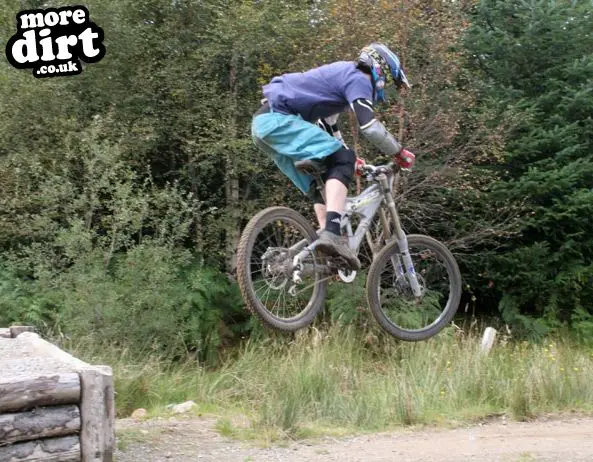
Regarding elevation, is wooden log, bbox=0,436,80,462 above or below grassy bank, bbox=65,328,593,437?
above

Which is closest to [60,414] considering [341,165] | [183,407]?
[341,165]

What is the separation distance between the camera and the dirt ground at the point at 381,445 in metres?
5.30

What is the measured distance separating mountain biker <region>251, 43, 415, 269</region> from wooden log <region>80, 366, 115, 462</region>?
162 cm

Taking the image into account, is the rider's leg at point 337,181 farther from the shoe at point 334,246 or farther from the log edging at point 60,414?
the log edging at point 60,414

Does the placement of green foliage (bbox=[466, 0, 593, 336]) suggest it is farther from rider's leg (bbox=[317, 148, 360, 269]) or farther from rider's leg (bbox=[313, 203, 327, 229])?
rider's leg (bbox=[317, 148, 360, 269])

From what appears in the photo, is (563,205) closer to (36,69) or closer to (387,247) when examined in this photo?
(387,247)

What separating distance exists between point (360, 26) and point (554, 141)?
405 centimetres

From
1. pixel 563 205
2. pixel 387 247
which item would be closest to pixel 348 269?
pixel 387 247

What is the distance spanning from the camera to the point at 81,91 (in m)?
11.3

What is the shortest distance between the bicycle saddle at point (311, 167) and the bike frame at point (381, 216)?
0.32m

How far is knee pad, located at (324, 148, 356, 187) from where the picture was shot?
4.83 m

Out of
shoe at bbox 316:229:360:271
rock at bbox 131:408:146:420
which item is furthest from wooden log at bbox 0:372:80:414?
rock at bbox 131:408:146:420

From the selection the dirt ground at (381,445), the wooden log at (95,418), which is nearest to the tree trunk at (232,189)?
the dirt ground at (381,445)

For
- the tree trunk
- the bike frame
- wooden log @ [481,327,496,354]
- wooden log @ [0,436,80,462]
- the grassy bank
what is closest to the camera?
wooden log @ [0,436,80,462]
